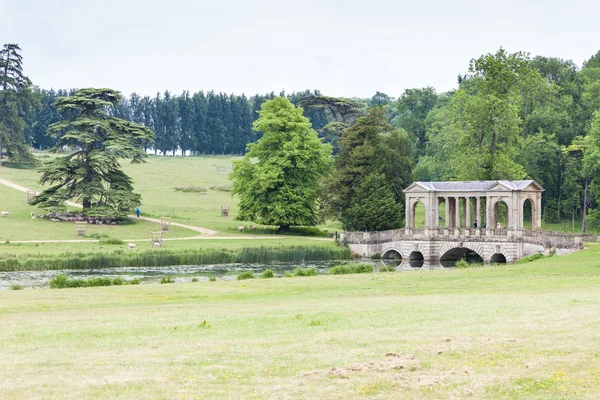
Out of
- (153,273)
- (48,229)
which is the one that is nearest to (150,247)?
(153,273)

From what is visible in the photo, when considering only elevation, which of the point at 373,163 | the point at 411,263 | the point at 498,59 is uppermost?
the point at 498,59

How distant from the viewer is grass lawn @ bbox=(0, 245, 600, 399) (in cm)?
1496

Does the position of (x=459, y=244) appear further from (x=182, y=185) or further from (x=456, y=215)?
(x=182, y=185)

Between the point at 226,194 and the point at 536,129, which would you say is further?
the point at 226,194

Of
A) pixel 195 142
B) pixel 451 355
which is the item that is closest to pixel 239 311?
pixel 451 355

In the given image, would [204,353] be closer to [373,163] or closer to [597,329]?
[597,329]

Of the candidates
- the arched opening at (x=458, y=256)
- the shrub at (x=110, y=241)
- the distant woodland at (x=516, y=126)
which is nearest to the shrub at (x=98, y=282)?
the shrub at (x=110, y=241)

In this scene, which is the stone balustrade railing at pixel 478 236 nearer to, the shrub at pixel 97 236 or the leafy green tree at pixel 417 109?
the shrub at pixel 97 236

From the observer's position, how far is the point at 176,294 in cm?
3531

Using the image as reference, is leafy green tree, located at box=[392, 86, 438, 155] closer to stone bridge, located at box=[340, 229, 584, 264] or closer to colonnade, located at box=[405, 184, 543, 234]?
colonnade, located at box=[405, 184, 543, 234]

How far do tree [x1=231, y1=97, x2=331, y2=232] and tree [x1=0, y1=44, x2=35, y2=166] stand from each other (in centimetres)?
4126

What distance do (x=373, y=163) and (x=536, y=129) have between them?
25.2 meters

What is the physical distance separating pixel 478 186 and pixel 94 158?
34254 mm

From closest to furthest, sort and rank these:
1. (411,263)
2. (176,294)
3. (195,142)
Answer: (176,294) → (411,263) → (195,142)
